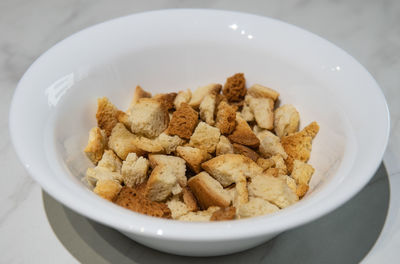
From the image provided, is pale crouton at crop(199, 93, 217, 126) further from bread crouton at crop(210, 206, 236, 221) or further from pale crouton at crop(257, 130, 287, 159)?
bread crouton at crop(210, 206, 236, 221)

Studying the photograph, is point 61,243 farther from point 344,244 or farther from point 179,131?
point 344,244

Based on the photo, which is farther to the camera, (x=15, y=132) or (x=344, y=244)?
(x=344, y=244)

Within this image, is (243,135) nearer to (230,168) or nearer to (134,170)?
(230,168)

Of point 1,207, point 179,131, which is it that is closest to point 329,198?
point 179,131

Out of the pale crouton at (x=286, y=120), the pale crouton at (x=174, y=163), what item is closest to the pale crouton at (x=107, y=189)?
the pale crouton at (x=174, y=163)

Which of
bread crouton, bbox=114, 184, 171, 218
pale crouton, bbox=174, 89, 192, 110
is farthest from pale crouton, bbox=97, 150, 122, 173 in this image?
pale crouton, bbox=174, 89, 192, 110

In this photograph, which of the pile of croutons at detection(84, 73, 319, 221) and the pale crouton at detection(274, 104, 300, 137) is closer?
the pile of croutons at detection(84, 73, 319, 221)
